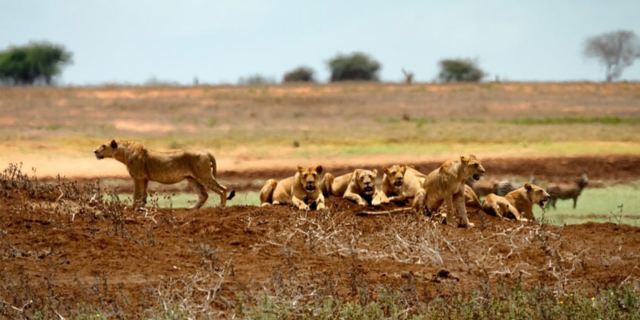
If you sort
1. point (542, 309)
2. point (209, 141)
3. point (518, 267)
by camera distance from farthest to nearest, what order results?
1. point (209, 141)
2. point (518, 267)
3. point (542, 309)

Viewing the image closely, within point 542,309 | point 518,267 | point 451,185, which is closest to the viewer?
point 542,309

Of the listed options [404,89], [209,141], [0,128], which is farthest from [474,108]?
[0,128]

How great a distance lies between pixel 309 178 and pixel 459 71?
62141 millimetres

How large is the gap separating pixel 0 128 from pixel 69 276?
2533cm

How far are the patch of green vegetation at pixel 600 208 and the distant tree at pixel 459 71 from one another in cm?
5208

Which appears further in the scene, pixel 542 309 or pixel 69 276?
pixel 69 276

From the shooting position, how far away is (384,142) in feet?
110

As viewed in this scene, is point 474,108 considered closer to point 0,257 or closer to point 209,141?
point 209,141

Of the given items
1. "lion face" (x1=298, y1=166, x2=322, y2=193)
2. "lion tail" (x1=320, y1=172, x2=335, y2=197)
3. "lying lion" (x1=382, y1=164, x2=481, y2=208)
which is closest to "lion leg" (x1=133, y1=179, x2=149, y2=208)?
"lion face" (x1=298, y1=166, x2=322, y2=193)

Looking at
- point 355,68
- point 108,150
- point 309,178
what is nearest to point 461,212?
point 309,178

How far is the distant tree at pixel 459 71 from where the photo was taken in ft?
253

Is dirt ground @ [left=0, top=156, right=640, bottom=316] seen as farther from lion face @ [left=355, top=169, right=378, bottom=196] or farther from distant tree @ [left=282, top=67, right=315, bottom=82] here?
distant tree @ [left=282, top=67, right=315, bottom=82]

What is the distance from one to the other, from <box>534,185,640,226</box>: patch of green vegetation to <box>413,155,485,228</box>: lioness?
9.03 feet

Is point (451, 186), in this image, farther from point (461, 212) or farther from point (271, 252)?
point (271, 252)
